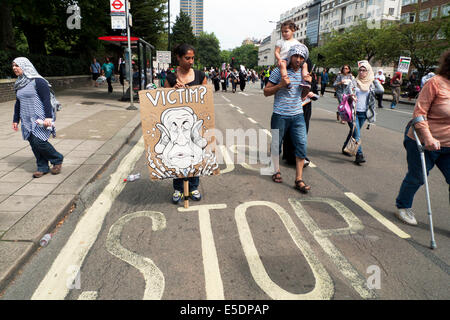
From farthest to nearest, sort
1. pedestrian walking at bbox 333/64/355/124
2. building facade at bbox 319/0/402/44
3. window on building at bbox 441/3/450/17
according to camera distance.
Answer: building facade at bbox 319/0/402/44 → window on building at bbox 441/3/450/17 → pedestrian walking at bbox 333/64/355/124

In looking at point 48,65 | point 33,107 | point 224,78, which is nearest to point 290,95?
point 33,107

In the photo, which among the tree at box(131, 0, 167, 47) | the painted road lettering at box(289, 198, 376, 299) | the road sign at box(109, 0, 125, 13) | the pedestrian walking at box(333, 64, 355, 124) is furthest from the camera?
the tree at box(131, 0, 167, 47)

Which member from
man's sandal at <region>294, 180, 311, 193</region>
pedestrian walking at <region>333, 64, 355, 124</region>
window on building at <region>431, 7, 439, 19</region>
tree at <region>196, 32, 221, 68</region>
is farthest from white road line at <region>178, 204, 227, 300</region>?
tree at <region>196, 32, 221, 68</region>

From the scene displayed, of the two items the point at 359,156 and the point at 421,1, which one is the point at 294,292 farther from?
the point at 421,1

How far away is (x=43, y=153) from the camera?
5.05m

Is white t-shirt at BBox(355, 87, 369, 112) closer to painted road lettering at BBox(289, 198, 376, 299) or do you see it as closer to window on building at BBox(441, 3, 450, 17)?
painted road lettering at BBox(289, 198, 376, 299)

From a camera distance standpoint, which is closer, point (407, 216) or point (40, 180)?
point (407, 216)

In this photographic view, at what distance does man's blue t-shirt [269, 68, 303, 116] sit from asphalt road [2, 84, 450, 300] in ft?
3.81

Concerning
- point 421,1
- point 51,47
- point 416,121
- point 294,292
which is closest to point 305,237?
point 294,292

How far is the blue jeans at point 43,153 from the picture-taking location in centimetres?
498

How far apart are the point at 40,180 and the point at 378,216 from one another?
4.68 metres

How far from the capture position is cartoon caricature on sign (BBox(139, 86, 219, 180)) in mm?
3922

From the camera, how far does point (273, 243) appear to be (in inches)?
133

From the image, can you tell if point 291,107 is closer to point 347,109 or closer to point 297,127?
point 297,127
